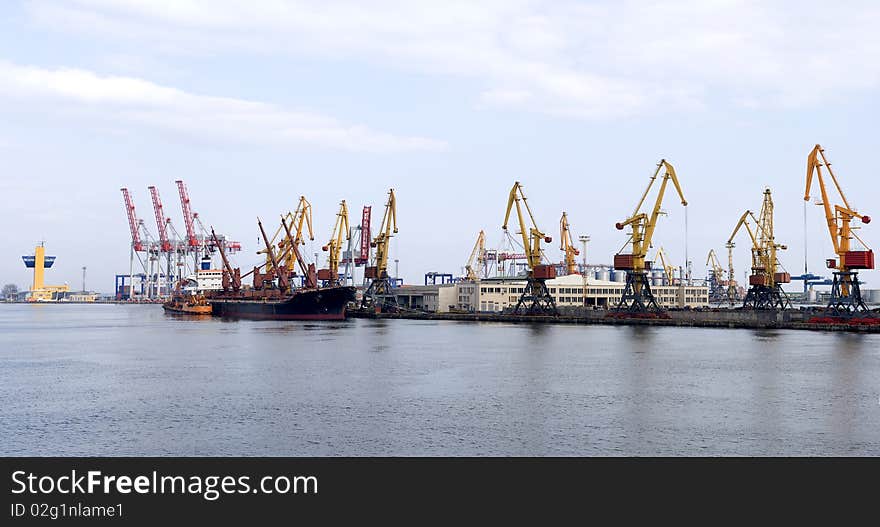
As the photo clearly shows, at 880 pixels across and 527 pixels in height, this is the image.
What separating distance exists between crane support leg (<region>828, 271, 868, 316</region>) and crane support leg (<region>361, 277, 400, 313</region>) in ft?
196

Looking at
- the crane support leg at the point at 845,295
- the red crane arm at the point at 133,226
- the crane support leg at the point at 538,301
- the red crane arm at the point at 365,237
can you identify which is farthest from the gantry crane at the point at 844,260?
the red crane arm at the point at 133,226

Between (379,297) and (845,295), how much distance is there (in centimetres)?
6442

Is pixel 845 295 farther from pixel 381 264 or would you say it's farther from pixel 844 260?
pixel 381 264

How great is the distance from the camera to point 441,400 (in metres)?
30.0

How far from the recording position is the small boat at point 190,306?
397 feet

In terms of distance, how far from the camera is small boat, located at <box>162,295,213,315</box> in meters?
121

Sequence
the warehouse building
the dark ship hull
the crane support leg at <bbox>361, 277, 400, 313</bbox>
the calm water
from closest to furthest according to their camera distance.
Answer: the calm water, the dark ship hull, the warehouse building, the crane support leg at <bbox>361, 277, 400, 313</bbox>

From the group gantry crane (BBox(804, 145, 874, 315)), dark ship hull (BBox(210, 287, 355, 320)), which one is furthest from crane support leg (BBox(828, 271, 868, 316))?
dark ship hull (BBox(210, 287, 355, 320))

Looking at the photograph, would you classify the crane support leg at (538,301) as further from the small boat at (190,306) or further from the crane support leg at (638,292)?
the small boat at (190,306)
